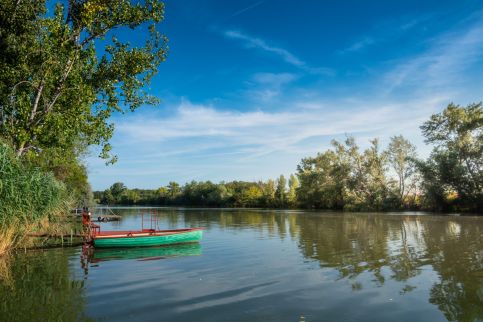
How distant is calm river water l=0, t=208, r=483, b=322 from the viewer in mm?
9656

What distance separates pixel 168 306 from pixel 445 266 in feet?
38.6

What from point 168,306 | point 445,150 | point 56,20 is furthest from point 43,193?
point 445,150

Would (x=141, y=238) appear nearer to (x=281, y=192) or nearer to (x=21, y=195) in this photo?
(x=21, y=195)

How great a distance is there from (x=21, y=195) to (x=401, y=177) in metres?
66.7

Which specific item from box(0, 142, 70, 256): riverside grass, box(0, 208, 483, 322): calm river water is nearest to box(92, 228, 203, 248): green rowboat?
box(0, 208, 483, 322): calm river water

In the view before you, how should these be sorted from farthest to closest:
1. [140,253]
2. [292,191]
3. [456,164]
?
[292,191], [456,164], [140,253]

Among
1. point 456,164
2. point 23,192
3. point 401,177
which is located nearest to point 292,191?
point 401,177

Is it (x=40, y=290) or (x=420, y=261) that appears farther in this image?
(x=420, y=261)

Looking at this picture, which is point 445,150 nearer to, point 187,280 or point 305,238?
point 305,238

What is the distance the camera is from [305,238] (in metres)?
27.4

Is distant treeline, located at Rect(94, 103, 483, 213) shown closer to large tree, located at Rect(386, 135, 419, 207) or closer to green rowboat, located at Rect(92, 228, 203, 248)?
large tree, located at Rect(386, 135, 419, 207)

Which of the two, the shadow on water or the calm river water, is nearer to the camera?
the calm river water

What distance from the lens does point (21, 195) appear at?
50.7 feet

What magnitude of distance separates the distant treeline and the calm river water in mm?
38401
